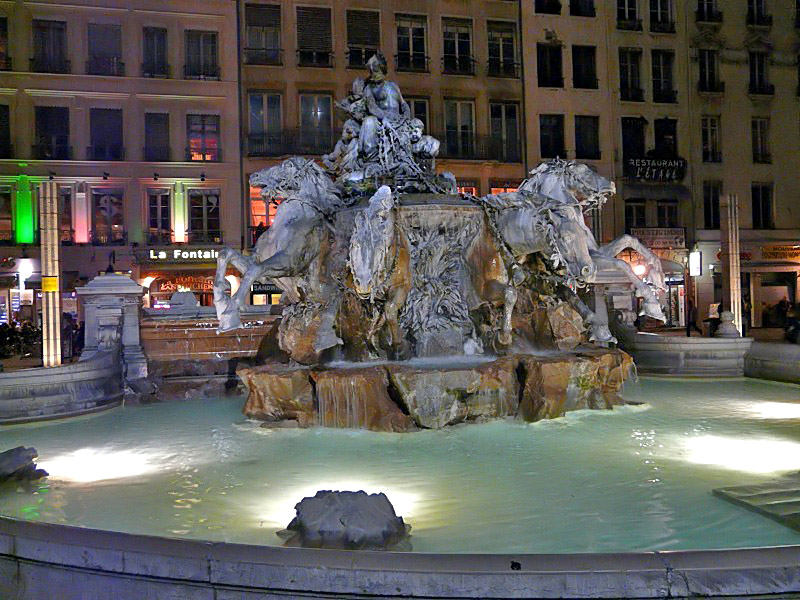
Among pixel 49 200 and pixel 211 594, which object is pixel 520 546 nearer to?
pixel 211 594

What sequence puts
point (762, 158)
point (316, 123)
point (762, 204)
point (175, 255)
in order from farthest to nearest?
1. point (762, 204)
2. point (762, 158)
3. point (316, 123)
4. point (175, 255)

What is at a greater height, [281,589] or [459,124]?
[459,124]

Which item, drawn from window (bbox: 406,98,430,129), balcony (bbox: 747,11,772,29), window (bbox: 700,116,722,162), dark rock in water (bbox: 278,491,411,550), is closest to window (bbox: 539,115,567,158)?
window (bbox: 406,98,430,129)

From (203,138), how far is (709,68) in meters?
23.9

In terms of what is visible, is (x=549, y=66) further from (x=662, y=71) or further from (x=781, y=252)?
(x=781, y=252)

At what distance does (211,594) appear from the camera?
12.5 feet

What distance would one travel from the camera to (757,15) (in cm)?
3934

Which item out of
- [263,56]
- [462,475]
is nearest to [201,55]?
[263,56]

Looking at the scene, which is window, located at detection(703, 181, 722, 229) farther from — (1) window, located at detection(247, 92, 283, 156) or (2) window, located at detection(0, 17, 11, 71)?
(2) window, located at detection(0, 17, 11, 71)

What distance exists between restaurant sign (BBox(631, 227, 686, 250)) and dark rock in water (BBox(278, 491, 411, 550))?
33455mm

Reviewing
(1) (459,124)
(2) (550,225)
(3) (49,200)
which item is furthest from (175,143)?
(2) (550,225)

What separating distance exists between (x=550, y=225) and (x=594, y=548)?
7.05 meters

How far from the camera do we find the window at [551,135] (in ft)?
123

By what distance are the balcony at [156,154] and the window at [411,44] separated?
1051 cm
